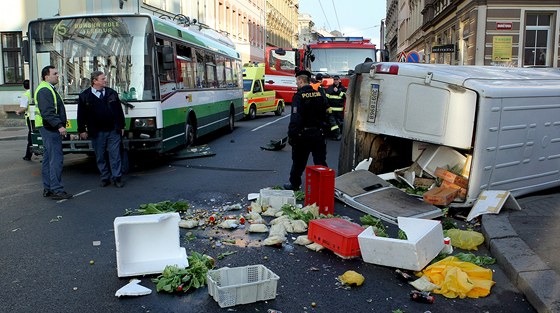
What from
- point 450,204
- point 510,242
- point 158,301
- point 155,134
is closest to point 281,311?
point 158,301

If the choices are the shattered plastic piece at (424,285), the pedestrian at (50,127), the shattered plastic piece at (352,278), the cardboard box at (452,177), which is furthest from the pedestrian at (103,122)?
the shattered plastic piece at (424,285)

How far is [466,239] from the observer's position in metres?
5.69

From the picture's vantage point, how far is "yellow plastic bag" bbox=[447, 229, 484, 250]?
222 inches

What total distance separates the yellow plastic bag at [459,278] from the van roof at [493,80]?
257 cm

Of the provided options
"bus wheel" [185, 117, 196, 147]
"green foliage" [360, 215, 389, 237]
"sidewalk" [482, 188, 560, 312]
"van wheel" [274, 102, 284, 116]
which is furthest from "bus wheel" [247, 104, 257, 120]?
"green foliage" [360, 215, 389, 237]

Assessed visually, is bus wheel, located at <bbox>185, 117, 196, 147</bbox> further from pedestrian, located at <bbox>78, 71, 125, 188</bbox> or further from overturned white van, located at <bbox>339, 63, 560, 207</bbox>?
overturned white van, located at <bbox>339, 63, 560, 207</bbox>

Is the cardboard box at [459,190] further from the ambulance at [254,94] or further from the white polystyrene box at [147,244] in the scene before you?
the ambulance at [254,94]

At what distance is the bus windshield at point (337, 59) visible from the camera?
749 inches

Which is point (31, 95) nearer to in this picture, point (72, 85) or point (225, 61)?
point (72, 85)

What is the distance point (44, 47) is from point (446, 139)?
7.52 meters

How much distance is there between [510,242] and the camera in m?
5.40

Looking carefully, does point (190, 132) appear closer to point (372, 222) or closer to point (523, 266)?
point (372, 222)

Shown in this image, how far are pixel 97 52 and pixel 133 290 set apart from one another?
22.3ft

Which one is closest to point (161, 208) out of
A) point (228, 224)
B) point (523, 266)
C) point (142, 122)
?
point (228, 224)
